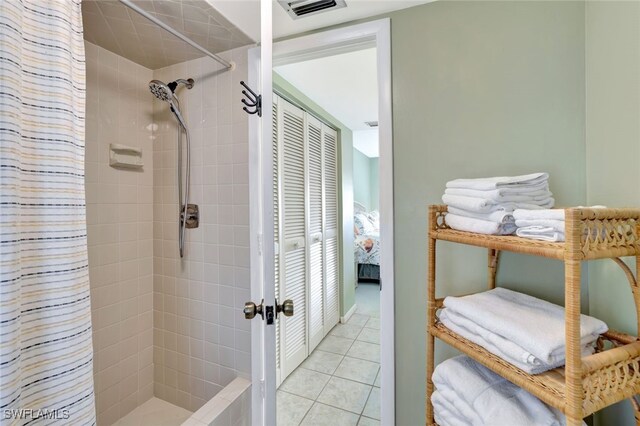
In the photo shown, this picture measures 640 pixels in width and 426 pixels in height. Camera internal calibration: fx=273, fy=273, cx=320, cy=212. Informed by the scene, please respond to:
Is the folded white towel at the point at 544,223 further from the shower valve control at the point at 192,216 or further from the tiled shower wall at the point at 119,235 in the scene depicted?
the tiled shower wall at the point at 119,235

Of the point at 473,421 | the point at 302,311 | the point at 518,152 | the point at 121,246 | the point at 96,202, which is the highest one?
the point at 518,152

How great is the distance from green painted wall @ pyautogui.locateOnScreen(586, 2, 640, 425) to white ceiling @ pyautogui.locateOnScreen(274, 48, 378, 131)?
3.52 feet

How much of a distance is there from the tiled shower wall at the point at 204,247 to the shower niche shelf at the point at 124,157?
10 cm

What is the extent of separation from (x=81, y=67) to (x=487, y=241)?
148 cm

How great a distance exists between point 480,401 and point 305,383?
1490mm

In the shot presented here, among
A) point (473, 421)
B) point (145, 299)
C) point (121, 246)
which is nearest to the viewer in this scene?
point (473, 421)

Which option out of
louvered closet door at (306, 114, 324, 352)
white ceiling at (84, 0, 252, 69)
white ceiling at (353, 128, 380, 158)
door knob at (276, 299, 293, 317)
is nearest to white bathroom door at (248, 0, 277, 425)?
door knob at (276, 299, 293, 317)

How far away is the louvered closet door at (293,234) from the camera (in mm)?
1966

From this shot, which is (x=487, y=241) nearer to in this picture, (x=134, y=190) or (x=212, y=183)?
(x=212, y=183)

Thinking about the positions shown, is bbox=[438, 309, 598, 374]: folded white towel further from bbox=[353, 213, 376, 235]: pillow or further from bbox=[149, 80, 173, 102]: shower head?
bbox=[353, 213, 376, 235]: pillow

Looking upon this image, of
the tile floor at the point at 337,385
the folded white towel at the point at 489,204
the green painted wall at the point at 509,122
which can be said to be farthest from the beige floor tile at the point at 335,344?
the folded white towel at the point at 489,204

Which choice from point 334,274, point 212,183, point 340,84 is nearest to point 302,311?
point 334,274

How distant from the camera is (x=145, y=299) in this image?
→ 1.64m

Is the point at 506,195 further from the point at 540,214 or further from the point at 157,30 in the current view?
the point at 157,30
